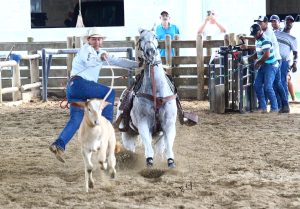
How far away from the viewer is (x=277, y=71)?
15.0 m

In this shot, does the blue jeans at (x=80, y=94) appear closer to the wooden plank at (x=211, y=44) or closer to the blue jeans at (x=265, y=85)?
the blue jeans at (x=265, y=85)

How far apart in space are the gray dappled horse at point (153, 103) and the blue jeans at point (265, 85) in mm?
5930

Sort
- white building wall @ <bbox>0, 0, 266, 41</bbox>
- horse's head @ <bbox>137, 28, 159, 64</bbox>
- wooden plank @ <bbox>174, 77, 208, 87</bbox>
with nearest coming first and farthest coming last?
horse's head @ <bbox>137, 28, 159, 64</bbox> → wooden plank @ <bbox>174, 77, 208, 87</bbox> → white building wall @ <bbox>0, 0, 266, 41</bbox>

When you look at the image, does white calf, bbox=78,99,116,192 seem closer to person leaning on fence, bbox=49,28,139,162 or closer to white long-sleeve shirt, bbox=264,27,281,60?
person leaning on fence, bbox=49,28,139,162

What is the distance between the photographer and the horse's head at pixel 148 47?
28.8 feet

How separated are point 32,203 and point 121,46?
1146 centimetres

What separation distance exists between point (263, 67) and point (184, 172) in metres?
6.42

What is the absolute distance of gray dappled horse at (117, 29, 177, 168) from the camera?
8.88m

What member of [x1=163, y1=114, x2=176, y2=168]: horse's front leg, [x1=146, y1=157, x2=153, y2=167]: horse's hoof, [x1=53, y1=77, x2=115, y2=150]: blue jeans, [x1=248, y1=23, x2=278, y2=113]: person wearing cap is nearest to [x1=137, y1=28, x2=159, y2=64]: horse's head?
[x1=53, y1=77, x2=115, y2=150]: blue jeans


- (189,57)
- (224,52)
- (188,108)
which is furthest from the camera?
(189,57)

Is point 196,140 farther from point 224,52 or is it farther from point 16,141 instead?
point 224,52

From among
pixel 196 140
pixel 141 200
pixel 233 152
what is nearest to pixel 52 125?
pixel 196 140

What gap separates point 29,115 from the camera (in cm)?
1514

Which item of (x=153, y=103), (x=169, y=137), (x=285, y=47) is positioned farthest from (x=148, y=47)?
(x=285, y=47)
